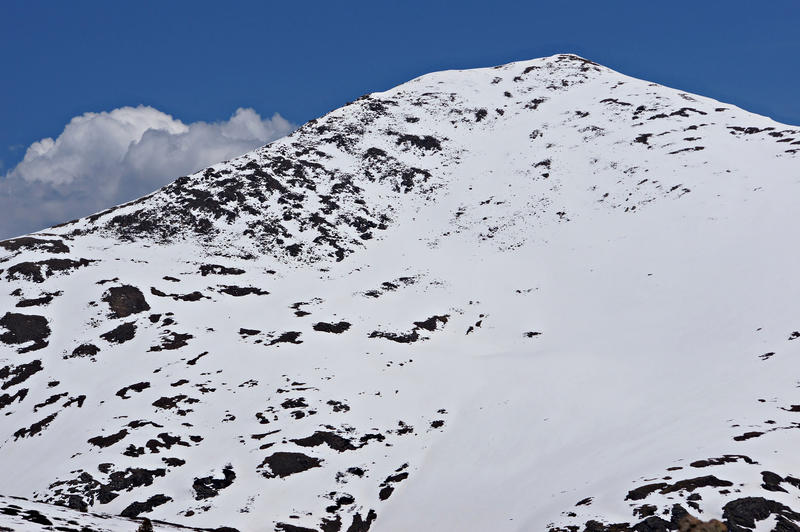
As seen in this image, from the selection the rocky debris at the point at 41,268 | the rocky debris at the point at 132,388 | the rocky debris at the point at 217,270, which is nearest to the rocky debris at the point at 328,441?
the rocky debris at the point at 132,388

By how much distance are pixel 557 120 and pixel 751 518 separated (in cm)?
10804

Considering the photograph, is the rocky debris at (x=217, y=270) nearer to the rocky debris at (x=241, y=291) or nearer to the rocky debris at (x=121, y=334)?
the rocky debris at (x=241, y=291)

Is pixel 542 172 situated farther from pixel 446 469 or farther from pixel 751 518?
pixel 751 518

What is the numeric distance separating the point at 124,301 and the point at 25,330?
10391 mm

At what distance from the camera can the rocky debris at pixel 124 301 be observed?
75438 millimetres

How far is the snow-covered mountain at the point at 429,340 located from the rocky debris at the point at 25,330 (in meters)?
0.24

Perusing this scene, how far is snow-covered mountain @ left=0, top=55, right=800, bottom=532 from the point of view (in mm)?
47094

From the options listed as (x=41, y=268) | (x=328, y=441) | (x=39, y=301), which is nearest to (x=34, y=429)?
(x=39, y=301)

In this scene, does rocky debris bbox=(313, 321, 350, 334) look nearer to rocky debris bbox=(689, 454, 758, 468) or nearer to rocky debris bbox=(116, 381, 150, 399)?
rocky debris bbox=(116, 381, 150, 399)

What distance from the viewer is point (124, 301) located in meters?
76.9

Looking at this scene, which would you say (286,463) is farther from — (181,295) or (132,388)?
(181,295)

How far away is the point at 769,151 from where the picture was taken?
335 ft

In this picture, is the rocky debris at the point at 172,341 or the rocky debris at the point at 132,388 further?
the rocky debris at the point at 172,341

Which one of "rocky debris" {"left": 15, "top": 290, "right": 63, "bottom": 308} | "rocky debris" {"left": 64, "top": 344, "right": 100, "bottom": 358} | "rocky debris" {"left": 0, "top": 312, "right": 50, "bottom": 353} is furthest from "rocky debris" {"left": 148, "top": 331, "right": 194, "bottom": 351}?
"rocky debris" {"left": 15, "top": 290, "right": 63, "bottom": 308}
